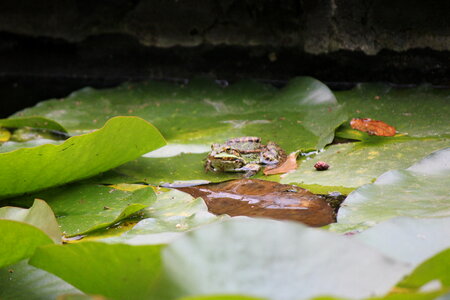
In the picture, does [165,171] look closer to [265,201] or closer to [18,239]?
[265,201]

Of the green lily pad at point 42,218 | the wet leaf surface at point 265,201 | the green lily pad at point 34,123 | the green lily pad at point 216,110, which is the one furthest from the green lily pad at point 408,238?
the green lily pad at point 34,123

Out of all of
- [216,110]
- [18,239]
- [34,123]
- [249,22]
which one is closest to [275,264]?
[18,239]

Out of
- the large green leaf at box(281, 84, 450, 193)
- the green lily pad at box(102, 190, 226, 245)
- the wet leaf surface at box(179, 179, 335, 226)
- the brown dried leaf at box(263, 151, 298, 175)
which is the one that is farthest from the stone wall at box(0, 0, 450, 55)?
the green lily pad at box(102, 190, 226, 245)

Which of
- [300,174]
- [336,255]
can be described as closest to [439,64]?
[300,174]

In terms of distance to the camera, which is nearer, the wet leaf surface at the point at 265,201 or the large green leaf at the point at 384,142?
the wet leaf surface at the point at 265,201

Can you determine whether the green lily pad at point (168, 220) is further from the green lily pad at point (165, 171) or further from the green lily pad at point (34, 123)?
the green lily pad at point (34, 123)

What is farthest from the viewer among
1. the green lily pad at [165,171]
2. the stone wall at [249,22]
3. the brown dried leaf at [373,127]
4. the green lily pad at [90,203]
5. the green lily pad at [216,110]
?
the stone wall at [249,22]

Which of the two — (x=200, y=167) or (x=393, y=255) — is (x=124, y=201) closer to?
(x=200, y=167)

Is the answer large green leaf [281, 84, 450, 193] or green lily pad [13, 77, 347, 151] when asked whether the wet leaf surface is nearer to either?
large green leaf [281, 84, 450, 193]
